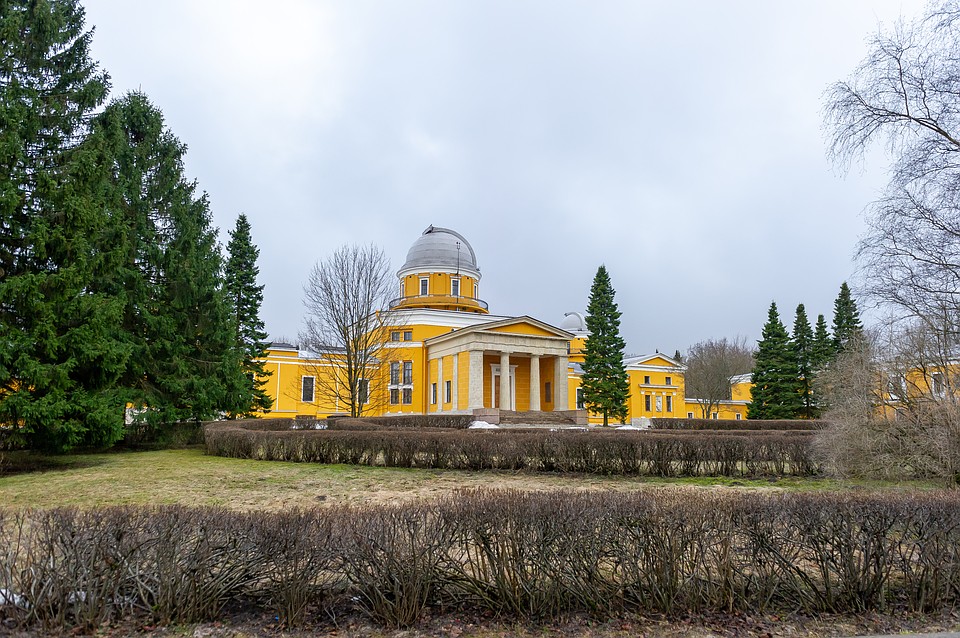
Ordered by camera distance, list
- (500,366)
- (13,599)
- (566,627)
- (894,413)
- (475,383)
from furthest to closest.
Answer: (500,366) < (475,383) < (894,413) < (566,627) < (13,599)

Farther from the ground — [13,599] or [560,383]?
[560,383]

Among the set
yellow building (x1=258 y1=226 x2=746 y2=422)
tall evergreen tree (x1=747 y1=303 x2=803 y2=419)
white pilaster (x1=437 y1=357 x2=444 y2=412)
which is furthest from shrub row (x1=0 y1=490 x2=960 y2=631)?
tall evergreen tree (x1=747 y1=303 x2=803 y2=419)

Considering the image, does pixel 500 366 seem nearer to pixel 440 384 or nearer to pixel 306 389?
pixel 440 384

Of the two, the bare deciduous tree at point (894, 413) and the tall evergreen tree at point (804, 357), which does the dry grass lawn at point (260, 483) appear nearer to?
the bare deciduous tree at point (894, 413)

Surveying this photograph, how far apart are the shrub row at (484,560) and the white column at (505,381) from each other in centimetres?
3577

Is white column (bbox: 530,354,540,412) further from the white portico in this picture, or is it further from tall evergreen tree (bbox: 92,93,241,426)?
tall evergreen tree (bbox: 92,93,241,426)

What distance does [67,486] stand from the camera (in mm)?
11578

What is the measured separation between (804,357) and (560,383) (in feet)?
65.8

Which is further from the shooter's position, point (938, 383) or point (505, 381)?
point (505, 381)

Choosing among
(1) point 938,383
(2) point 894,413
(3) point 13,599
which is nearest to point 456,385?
(2) point 894,413

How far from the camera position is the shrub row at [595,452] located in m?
13.9

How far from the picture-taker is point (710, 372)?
6122cm

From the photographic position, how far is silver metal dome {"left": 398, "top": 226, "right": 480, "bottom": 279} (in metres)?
50.9

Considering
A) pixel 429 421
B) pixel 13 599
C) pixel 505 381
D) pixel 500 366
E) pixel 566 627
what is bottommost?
pixel 566 627
